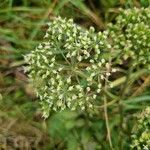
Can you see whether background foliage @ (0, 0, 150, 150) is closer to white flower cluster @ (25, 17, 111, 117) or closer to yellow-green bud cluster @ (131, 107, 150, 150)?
yellow-green bud cluster @ (131, 107, 150, 150)

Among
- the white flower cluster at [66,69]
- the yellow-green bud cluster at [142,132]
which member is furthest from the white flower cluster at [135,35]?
the yellow-green bud cluster at [142,132]

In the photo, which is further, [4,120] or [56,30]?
[4,120]

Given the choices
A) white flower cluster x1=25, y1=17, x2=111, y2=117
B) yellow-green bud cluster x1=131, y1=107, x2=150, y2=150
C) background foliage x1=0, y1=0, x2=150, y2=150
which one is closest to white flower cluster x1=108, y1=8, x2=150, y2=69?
white flower cluster x1=25, y1=17, x2=111, y2=117

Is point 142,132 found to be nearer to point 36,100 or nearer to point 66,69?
point 66,69

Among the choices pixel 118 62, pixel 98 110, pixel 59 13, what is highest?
pixel 59 13

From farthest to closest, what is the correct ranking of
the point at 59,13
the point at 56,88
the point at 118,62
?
the point at 59,13, the point at 118,62, the point at 56,88

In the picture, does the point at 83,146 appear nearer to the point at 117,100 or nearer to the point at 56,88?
the point at 117,100

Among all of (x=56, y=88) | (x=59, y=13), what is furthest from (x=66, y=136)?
(x=59, y=13)

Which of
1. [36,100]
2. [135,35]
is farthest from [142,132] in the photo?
[36,100]

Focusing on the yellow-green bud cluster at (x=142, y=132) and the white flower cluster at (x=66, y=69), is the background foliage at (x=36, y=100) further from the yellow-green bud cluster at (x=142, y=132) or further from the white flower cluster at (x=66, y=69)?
the white flower cluster at (x=66, y=69)
